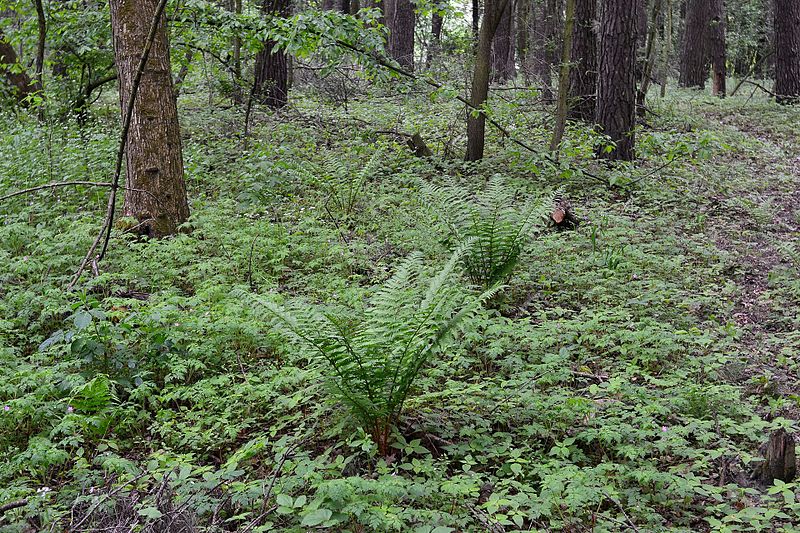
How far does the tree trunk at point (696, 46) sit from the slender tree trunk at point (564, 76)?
13.1 meters

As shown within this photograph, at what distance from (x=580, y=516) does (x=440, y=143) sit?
817cm

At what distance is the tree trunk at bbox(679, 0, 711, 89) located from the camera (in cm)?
1941

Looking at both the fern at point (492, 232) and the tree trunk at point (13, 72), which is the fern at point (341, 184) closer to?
the fern at point (492, 232)

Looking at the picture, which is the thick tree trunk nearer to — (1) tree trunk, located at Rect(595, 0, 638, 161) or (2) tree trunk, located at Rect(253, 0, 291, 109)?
(1) tree trunk, located at Rect(595, 0, 638, 161)

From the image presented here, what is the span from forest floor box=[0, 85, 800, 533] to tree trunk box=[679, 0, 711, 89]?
13.5 m

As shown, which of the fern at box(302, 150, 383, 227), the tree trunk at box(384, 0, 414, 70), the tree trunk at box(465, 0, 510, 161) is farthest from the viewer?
the tree trunk at box(384, 0, 414, 70)

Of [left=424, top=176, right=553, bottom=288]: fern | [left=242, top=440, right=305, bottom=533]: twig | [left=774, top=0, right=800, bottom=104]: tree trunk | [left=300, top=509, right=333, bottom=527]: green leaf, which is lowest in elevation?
[left=242, top=440, right=305, bottom=533]: twig

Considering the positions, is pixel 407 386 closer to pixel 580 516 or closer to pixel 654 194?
pixel 580 516

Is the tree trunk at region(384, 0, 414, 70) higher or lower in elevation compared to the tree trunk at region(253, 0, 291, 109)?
higher

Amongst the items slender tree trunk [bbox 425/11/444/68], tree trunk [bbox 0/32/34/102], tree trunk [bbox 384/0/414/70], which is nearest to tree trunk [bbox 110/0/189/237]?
tree trunk [bbox 0/32/34/102]

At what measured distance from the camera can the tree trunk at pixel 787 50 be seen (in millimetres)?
15305

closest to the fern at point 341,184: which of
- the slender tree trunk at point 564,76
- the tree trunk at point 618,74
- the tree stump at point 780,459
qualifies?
the slender tree trunk at point 564,76

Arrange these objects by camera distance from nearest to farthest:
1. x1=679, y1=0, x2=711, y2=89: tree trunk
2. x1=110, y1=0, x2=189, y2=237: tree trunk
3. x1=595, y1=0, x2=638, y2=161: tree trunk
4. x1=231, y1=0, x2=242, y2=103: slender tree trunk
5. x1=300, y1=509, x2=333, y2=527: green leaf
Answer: x1=300, y1=509, x2=333, y2=527: green leaf → x1=110, y1=0, x2=189, y2=237: tree trunk → x1=595, y1=0, x2=638, y2=161: tree trunk → x1=231, y1=0, x2=242, y2=103: slender tree trunk → x1=679, y1=0, x2=711, y2=89: tree trunk

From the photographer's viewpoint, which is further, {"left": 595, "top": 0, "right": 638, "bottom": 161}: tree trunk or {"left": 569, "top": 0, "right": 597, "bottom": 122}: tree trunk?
{"left": 569, "top": 0, "right": 597, "bottom": 122}: tree trunk
